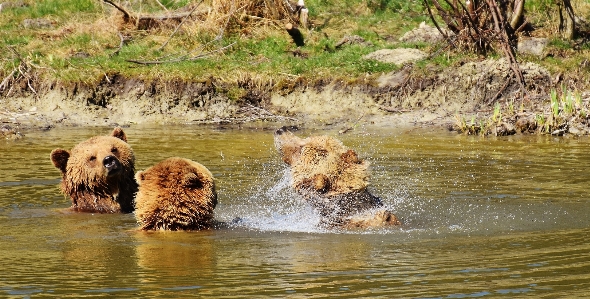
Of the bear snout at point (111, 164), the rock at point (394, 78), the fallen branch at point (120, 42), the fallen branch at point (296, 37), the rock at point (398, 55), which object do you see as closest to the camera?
the bear snout at point (111, 164)

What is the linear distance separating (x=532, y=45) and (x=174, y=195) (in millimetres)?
10220

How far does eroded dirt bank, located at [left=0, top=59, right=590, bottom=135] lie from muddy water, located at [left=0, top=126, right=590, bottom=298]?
93.3 inches

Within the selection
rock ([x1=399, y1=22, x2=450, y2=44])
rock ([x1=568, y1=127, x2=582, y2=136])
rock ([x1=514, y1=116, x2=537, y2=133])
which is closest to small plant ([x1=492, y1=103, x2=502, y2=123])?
rock ([x1=514, y1=116, x2=537, y2=133])

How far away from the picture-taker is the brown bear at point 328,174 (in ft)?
24.3

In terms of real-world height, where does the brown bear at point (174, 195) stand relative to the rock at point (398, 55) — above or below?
below

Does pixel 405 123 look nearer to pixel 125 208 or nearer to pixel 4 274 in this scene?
pixel 125 208

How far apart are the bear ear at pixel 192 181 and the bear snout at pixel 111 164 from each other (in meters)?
1.33

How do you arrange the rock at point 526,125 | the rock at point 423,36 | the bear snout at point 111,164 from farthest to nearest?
the rock at point 423,36 → the rock at point 526,125 → the bear snout at point 111,164

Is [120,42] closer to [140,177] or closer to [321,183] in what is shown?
[140,177]

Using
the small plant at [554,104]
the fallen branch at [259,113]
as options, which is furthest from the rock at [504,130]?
the fallen branch at [259,113]

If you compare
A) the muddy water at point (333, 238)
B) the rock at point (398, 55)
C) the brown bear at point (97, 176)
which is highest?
the rock at point (398, 55)

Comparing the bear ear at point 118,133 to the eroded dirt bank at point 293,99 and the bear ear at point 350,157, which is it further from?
the eroded dirt bank at point 293,99

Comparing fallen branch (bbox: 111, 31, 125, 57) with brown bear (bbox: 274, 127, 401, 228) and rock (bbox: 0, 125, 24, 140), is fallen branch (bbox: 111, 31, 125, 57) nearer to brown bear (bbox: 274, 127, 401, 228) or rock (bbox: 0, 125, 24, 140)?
rock (bbox: 0, 125, 24, 140)

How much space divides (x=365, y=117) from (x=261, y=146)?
100 inches
